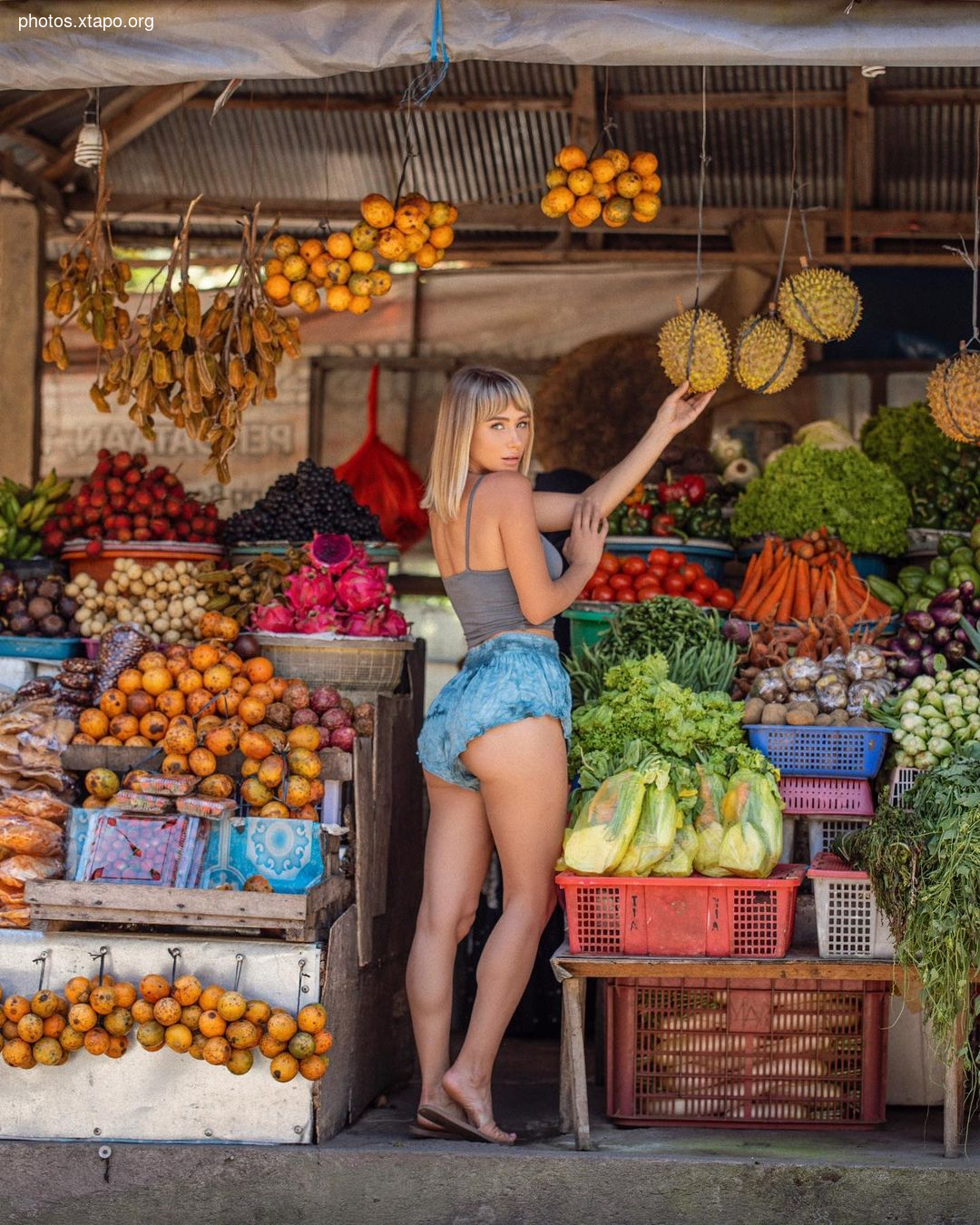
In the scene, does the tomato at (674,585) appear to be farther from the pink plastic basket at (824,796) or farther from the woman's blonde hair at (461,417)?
the woman's blonde hair at (461,417)

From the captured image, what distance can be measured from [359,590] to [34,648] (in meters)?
1.38

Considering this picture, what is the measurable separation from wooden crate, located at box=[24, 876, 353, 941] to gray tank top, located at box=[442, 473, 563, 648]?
92 cm

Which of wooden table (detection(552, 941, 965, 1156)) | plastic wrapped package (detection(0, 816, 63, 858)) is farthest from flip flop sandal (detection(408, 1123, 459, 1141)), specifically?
plastic wrapped package (detection(0, 816, 63, 858))

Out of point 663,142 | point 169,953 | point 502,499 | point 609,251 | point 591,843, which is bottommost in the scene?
point 169,953

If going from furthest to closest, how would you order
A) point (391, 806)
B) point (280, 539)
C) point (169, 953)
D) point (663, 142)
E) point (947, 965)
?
point (663, 142) < point (280, 539) < point (391, 806) < point (169, 953) < point (947, 965)

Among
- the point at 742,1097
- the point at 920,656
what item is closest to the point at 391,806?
the point at 742,1097

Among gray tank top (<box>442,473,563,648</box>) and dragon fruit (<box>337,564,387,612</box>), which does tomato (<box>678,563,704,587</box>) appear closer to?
dragon fruit (<box>337,564,387,612</box>)

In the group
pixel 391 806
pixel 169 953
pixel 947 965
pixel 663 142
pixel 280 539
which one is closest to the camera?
pixel 947 965

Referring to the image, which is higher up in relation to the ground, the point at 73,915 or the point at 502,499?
the point at 502,499

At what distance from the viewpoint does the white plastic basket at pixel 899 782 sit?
15.5ft

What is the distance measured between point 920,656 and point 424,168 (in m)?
4.40

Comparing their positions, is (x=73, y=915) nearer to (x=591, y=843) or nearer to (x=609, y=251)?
(x=591, y=843)

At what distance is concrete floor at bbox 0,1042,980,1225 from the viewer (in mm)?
4129

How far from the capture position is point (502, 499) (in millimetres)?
4398
